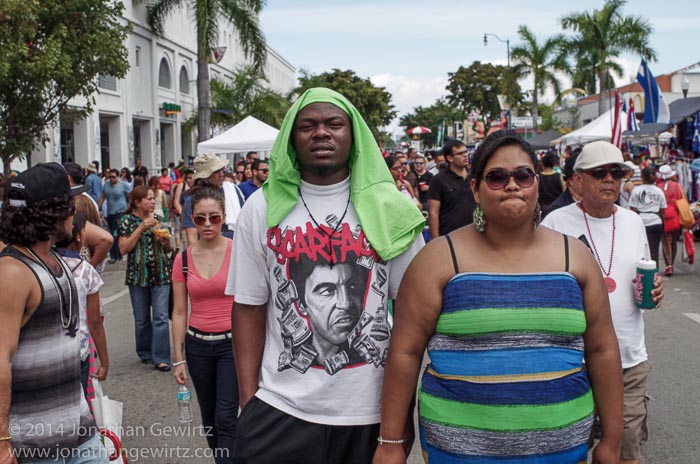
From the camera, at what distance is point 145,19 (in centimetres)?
3353

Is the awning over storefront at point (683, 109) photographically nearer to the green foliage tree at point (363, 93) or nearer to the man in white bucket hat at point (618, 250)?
the man in white bucket hat at point (618, 250)

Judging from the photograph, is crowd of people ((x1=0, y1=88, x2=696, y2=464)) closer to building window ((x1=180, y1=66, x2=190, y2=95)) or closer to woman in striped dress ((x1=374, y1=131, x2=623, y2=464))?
woman in striped dress ((x1=374, y1=131, x2=623, y2=464))

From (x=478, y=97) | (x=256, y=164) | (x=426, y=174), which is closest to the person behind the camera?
(x=256, y=164)

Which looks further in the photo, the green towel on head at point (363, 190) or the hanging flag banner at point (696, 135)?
the hanging flag banner at point (696, 135)

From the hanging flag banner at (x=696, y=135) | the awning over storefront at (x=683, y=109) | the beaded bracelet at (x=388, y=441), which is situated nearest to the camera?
the beaded bracelet at (x=388, y=441)

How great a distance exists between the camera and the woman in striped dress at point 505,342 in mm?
2564

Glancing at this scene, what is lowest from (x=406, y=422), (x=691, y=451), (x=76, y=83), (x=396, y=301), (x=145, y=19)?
(x=691, y=451)

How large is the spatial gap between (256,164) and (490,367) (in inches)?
342

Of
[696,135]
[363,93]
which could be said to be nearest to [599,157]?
[696,135]

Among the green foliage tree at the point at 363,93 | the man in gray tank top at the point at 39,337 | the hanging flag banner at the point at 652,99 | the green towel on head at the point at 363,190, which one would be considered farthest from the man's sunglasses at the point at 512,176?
the green foliage tree at the point at 363,93

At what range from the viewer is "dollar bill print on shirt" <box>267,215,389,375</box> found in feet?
9.12

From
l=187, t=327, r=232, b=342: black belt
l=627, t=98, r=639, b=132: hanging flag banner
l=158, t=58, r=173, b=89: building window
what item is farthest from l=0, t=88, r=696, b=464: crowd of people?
l=158, t=58, r=173, b=89: building window

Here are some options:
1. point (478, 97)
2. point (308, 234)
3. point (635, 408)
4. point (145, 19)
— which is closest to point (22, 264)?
point (308, 234)

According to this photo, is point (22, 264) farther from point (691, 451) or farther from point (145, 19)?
point (145, 19)
